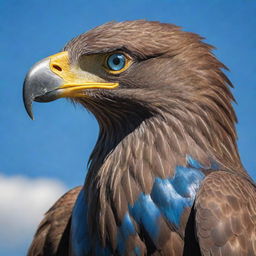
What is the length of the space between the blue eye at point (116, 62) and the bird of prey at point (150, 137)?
0.04 ft

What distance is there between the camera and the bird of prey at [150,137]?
542 cm

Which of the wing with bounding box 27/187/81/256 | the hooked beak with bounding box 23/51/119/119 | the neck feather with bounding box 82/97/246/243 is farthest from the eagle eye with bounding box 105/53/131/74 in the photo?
the wing with bounding box 27/187/81/256

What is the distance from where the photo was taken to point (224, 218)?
523cm

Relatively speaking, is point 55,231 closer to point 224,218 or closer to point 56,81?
point 56,81

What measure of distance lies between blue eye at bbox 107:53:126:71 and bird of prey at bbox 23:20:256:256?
0.01 m

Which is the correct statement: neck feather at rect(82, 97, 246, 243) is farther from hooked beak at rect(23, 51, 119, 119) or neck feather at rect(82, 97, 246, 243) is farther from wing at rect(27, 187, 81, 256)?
wing at rect(27, 187, 81, 256)

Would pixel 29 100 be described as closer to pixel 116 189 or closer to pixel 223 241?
pixel 116 189

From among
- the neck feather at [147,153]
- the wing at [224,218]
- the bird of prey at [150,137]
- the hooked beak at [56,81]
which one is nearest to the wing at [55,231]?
the bird of prey at [150,137]

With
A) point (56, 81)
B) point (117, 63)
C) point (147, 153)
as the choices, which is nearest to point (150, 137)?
point (147, 153)

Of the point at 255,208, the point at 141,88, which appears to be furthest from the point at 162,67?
the point at 255,208

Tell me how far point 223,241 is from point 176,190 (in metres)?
0.66

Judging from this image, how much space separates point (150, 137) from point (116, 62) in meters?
0.86

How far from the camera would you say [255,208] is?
559 centimetres

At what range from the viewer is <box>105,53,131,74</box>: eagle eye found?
6027 mm
